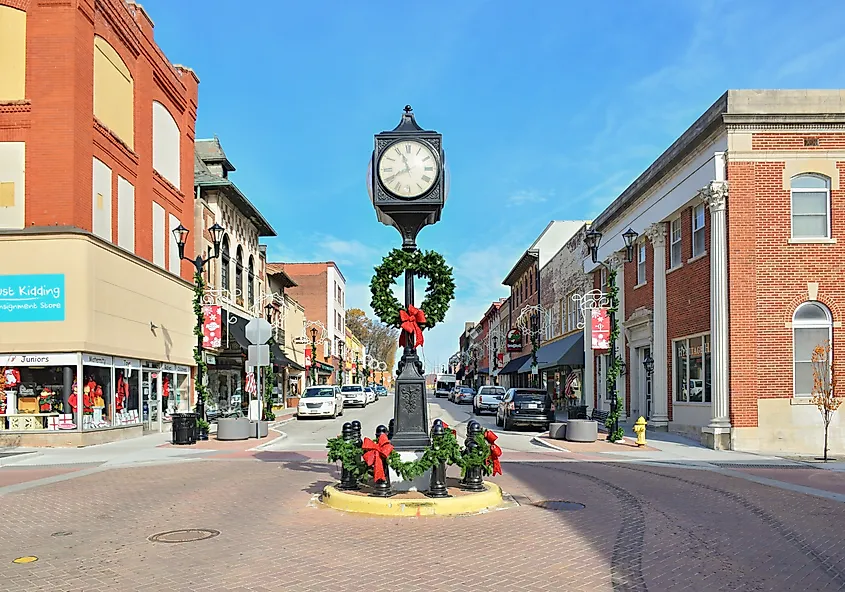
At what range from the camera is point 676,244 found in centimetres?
2541

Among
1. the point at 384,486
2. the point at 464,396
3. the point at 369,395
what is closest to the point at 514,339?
the point at 464,396

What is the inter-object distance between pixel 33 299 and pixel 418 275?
14685 millimetres

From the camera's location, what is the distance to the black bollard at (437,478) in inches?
409

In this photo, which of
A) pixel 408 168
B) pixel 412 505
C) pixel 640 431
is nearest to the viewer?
pixel 412 505

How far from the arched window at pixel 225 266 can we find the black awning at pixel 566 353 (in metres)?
16.6

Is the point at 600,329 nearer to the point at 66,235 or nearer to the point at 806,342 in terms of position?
the point at 806,342

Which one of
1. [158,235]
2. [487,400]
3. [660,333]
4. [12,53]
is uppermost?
[12,53]

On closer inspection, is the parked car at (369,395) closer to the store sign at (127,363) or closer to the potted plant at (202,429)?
the store sign at (127,363)

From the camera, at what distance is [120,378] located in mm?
23969

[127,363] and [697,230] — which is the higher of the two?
[697,230]

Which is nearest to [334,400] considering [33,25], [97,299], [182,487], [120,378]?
[120,378]

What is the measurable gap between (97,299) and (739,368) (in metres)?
17.4

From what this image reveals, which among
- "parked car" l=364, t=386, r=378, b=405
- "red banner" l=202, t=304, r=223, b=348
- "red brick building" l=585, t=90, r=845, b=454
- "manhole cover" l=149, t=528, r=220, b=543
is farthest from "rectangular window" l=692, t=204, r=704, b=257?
"parked car" l=364, t=386, r=378, b=405

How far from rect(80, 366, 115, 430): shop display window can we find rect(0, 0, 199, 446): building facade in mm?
36
